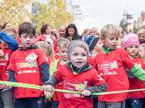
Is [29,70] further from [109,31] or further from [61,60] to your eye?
[109,31]

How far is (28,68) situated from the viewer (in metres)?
7.58

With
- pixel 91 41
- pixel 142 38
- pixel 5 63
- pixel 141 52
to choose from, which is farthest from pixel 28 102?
pixel 142 38

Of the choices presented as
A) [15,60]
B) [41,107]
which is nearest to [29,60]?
[15,60]

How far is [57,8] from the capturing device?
180 feet

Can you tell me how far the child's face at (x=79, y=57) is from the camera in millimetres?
6320

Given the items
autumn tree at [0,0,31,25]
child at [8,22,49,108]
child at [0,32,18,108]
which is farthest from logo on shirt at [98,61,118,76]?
autumn tree at [0,0,31,25]

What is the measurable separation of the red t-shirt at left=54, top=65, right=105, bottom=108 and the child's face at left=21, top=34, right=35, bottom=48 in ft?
3.94

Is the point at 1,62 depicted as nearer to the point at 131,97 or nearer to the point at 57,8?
the point at 131,97

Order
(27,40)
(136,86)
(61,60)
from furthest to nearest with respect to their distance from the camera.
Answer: (61,60) < (136,86) < (27,40)

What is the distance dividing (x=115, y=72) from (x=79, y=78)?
1.08m

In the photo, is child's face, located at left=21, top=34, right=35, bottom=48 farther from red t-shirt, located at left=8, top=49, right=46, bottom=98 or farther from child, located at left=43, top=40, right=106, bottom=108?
child, located at left=43, top=40, right=106, bottom=108

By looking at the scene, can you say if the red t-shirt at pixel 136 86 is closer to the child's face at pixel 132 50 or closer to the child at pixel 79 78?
the child's face at pixel 132 50

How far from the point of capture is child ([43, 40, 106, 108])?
636cm

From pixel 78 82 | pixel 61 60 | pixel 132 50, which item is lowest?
pixel 78 82
